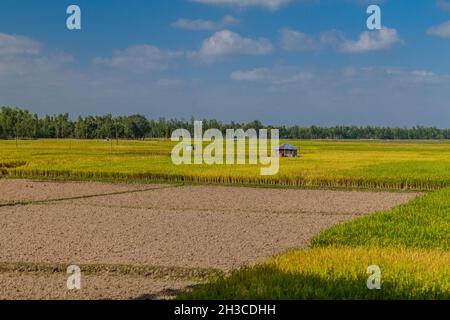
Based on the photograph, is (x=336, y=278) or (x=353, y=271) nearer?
(x=336, y=278)

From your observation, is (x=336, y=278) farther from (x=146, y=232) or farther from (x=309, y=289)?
(x=146, y=232)

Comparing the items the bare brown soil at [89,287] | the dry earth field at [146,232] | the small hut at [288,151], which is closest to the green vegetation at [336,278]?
the bare brown soil at [89,287]

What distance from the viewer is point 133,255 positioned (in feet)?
34.1

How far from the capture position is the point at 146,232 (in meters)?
13.4

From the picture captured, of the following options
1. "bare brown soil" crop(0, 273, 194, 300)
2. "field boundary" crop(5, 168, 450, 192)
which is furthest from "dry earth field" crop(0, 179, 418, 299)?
"field boundary" crop(5, 168, 450, 192)

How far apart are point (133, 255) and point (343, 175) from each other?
21098 mm

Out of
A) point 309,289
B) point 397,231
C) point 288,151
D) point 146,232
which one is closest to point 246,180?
point 146,232

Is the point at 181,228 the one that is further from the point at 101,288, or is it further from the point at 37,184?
the point at 37,184

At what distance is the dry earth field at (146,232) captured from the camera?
858 cm

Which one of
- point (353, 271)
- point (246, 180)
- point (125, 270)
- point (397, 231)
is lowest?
point (246, 180)

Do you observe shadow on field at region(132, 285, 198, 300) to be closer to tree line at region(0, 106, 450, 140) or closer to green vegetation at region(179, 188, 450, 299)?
green vegetation at region(179, 188, 450, 299)

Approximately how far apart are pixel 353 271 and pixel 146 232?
768 cm

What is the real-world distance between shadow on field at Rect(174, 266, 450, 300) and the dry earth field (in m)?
1.78

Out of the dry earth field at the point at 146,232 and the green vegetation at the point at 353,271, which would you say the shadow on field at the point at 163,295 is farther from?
the green vegetation at the point at 353,271
